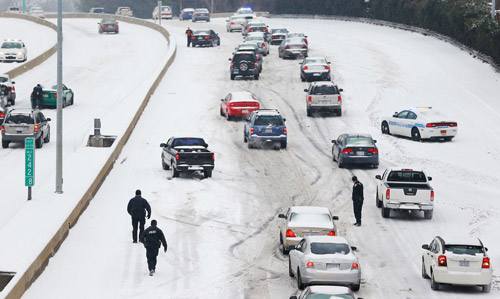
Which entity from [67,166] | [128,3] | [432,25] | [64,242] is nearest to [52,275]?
[64,242]

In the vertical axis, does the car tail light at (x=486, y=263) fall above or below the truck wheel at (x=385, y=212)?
above

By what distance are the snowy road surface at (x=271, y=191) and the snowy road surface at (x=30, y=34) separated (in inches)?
975

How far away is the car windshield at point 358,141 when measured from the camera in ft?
127

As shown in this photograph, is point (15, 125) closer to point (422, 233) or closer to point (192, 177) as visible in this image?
point (192, 177)

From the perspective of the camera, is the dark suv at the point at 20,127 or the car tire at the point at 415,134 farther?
the car tire at the point at 415,134

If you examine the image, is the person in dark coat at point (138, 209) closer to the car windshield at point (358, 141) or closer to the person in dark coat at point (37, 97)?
the car windshield at point (358, 141)

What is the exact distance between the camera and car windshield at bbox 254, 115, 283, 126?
42.9m

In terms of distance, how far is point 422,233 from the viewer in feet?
96.6

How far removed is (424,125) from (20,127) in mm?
17623

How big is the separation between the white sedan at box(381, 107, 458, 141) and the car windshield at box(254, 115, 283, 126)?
6.24 m

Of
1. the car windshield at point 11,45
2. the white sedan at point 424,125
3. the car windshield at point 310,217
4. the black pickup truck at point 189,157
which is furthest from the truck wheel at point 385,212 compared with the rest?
the car windshield at point 11,45

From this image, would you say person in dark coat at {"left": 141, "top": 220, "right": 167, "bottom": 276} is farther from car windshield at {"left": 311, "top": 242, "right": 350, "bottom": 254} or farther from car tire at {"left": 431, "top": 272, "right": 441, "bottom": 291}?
car tire at {"left": 431, "top": 272, "right": 441, "bottom": 291}

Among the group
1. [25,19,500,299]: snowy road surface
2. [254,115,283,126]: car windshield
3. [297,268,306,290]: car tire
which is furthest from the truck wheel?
[254,115,283,126]: car windshield

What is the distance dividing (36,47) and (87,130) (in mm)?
43511
